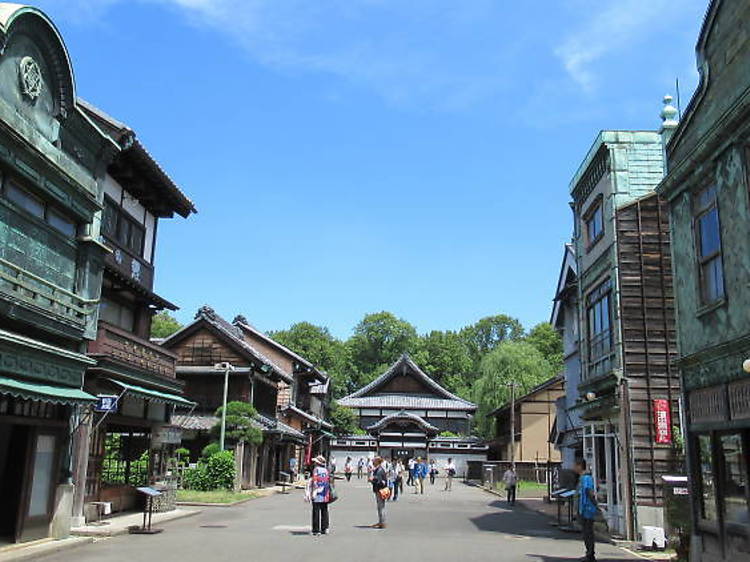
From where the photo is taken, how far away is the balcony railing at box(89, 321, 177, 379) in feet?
57.3

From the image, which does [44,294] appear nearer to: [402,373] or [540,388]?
[540,388]

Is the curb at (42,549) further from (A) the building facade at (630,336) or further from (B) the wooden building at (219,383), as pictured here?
(B) the wooden building at (219,383)

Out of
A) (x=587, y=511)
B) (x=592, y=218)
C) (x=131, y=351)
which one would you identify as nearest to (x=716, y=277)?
(x=587, y=511)

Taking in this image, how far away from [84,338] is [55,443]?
2382 mm

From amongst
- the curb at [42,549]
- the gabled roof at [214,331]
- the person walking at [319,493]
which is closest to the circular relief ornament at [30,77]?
the curb at [42,549]

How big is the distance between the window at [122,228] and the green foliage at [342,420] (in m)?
43.4

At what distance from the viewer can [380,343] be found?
297ft

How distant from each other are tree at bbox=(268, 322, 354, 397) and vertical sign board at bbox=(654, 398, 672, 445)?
6099cm

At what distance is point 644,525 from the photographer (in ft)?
57.1

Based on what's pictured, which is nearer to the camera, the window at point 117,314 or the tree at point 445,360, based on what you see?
the window at point 117,314

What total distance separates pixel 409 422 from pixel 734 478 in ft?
157

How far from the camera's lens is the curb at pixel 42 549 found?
12357mm

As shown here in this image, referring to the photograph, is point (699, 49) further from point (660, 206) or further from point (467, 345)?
point (467, 345)

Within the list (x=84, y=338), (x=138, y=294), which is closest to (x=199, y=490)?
(x=138, y=294)
